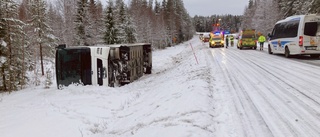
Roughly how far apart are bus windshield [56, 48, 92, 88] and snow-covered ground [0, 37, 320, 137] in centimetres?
105

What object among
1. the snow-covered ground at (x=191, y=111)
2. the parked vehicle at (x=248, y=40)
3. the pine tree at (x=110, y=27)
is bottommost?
the snow-covered ground at (x=191, y=111)

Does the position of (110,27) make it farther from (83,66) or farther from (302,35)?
(302,35)

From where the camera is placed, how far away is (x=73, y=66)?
13.1 m

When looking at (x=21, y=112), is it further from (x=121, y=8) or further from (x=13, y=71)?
(x=121, y=8)

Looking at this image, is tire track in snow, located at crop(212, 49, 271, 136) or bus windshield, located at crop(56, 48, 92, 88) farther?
bus windshield, located at crop(56, 48, 92, 88)

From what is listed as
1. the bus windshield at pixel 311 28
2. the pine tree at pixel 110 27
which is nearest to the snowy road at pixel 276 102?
the bus windshield at pixel 311 28

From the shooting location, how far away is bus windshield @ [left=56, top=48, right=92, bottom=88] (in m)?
13.1

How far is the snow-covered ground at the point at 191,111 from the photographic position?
17.9ft

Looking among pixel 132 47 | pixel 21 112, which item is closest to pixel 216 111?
pixel 21 112

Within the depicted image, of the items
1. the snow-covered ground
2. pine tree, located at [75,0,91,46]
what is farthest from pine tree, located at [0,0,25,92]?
pine tree, located at [75,0,91,46]

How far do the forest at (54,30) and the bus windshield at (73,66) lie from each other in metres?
3.52

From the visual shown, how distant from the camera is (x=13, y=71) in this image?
1680 cm

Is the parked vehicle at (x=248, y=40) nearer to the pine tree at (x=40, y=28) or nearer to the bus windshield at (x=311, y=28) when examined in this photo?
the bus windshield at (x=311, y=28)

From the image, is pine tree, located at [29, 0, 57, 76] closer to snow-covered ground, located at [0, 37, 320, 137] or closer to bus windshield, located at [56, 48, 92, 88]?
bus windshield, located at [56, 48, 92, 88]
